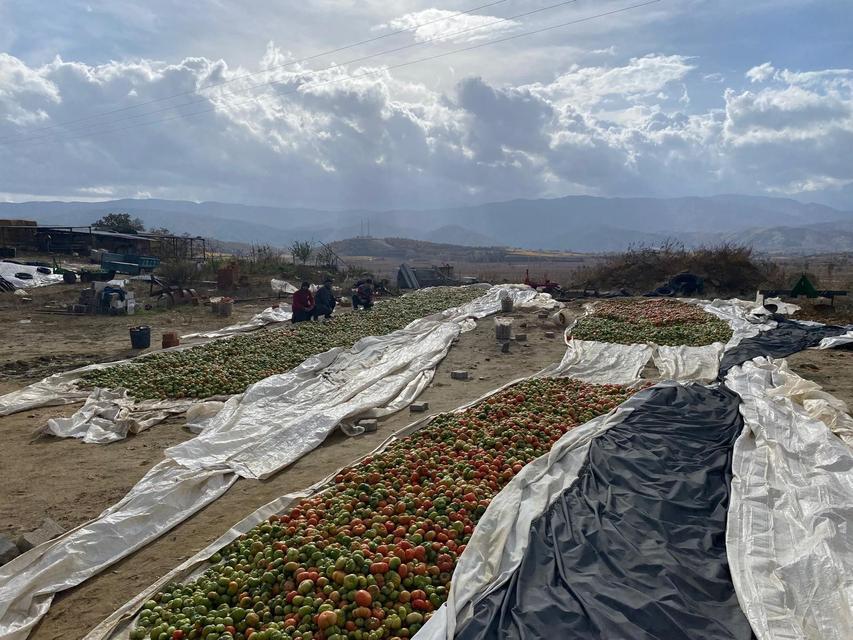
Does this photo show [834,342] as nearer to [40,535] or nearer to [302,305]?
[302,305]

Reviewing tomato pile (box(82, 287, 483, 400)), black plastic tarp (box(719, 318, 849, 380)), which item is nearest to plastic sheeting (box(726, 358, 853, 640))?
black plastic tarp (box(719, 318, 849, 380))

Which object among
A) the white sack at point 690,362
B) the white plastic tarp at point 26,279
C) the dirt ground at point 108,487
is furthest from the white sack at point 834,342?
the white plastic tarp at point 26,279

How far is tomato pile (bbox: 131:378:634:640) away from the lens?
10.1 feet

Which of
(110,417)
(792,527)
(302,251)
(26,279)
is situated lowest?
(110,417)

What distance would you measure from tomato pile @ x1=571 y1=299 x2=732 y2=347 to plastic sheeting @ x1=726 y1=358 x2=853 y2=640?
5389mm

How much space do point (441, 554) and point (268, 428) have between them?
3.31 meters

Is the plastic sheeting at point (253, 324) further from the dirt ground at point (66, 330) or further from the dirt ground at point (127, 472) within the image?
the dirt ground at point (127, 472)

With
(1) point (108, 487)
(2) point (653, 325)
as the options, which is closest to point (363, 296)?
(2) point (653, 325)

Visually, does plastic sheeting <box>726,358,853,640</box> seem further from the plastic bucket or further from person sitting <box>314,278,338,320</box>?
person sitting <box>314,278,338,320</box>

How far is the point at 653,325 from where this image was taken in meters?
12.6

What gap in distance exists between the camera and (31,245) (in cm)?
2988

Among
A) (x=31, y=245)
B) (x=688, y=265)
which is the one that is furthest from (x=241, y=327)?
(x=31, y=245)

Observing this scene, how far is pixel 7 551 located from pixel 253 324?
34.6 ft

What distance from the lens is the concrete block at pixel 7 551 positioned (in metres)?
3.82
